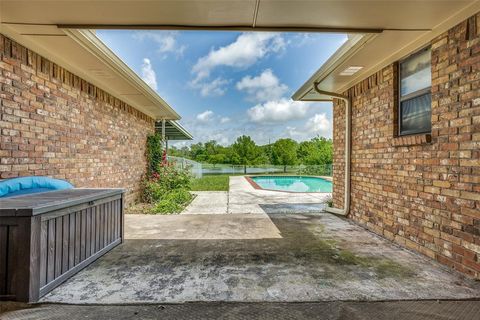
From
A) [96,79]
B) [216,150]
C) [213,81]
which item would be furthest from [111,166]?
[213,81]

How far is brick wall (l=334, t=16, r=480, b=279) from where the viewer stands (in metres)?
2.88

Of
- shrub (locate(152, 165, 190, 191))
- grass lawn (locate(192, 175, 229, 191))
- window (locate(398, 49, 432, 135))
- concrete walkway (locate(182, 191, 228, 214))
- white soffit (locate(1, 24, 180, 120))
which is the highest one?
white soffit (locate(1, 24, 180, 120))

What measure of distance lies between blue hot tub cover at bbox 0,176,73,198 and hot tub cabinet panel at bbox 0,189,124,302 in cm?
36

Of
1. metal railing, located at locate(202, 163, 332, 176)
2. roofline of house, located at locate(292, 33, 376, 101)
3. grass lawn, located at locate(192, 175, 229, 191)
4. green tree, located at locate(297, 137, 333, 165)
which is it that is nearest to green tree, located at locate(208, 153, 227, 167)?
metal railing, located at locate(202, 163, 332, 176)

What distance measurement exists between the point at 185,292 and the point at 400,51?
4.17 m

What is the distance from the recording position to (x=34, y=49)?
3.79 meters

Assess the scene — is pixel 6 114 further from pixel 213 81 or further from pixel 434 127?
pixel 213 81

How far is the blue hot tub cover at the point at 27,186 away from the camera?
121 inches

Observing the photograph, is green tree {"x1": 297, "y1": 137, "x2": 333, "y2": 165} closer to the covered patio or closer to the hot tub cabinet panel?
the covered patio

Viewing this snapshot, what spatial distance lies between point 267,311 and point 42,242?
2037 mm

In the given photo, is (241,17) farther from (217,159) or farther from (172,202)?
(217,159)

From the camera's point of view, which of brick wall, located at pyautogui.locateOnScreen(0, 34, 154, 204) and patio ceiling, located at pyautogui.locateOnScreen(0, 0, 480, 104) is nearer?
patio ceiling, located at pyautogui.locateOnScreen(0, 0, 480, 104)

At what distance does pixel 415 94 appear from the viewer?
3.93 metres

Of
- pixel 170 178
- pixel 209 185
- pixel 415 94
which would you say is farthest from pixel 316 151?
pixel 415 94
